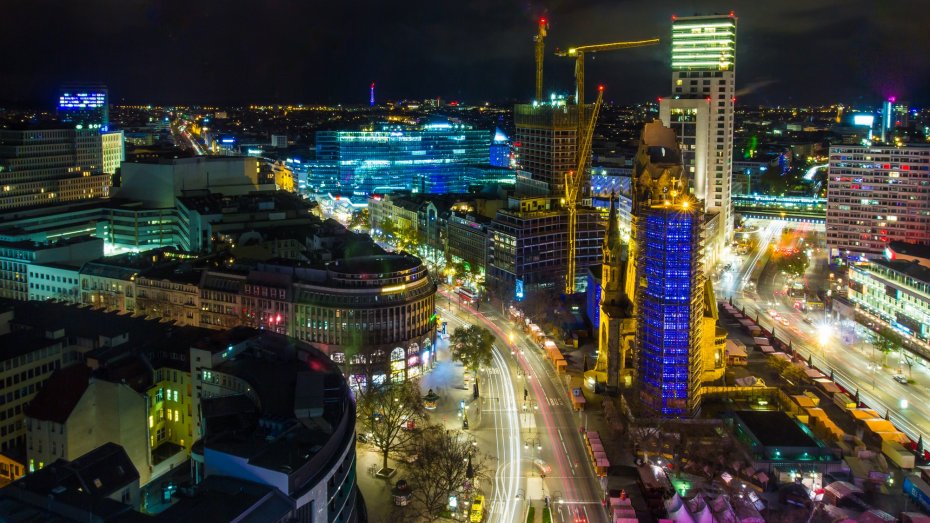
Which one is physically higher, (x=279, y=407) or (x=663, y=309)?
(x=663, y=309)

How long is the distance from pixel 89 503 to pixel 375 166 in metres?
86.1

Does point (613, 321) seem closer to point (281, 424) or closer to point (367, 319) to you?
point (367, 319)

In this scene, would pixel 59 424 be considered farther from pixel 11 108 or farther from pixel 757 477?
pixel 11 108

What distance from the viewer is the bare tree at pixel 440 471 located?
33.2 m

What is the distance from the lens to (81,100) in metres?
116

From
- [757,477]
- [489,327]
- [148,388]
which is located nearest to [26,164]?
[489,327]

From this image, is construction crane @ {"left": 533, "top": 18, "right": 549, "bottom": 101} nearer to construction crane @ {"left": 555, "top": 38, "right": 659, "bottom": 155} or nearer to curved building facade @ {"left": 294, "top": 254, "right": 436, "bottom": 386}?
construction crane @ {"left": 555, "top": 38, "right": 659, "bottom": 155}

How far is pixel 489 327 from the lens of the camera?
58.3 m

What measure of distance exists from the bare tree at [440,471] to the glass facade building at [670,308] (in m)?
10.2

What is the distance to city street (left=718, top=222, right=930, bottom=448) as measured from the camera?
44562 millimetres

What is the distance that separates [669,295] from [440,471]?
14.3 meters

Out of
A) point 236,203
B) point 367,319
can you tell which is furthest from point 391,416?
point 236,203

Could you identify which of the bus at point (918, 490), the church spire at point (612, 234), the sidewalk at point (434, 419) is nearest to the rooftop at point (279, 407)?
the sidewalk at point (434, 419)

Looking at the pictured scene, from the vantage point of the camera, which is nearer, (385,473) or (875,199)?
(385,473)
